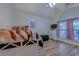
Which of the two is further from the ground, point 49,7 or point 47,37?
point 49,7

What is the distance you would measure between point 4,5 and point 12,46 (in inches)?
20.1

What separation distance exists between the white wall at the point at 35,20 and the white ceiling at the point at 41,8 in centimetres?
5

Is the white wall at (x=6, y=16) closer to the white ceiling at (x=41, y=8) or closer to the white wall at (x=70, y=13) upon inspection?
the white ceiling at (x=41, y=8)

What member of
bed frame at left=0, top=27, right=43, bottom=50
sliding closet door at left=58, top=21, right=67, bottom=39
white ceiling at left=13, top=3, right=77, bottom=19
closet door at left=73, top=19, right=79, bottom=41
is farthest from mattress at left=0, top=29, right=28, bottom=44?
closet door at left=73, top=19, right=79, bottom=41

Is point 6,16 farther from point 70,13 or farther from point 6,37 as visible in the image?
point 70,13

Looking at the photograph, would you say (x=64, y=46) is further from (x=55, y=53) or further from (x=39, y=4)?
(x=39, y=4)

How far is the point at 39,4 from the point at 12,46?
620 mm

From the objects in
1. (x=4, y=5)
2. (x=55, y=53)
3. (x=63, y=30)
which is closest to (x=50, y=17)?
(x=63, y=30)

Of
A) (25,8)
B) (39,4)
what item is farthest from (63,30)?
(25,8)

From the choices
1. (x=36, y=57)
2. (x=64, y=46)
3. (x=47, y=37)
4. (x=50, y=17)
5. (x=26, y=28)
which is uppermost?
(x=50, y=17)

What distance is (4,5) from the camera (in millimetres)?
1530

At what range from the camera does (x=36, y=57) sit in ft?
5.29

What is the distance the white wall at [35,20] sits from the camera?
5.05 feet

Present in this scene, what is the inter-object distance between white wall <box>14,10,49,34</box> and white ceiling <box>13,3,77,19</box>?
0.05 metres
